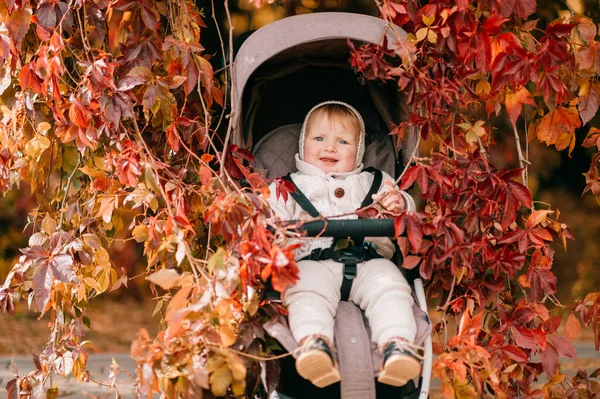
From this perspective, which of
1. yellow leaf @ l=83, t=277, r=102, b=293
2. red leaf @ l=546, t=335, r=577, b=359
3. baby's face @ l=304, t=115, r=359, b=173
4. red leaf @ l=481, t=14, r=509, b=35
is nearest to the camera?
red leaf @ l=481, t=14, r=509, b=35

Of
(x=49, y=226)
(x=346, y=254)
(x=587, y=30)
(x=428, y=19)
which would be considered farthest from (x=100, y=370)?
(x=587, y=30)

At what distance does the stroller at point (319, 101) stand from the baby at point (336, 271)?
2.2 inches

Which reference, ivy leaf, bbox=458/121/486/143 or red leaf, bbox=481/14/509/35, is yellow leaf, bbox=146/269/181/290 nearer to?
ivy leaf, bbox=458/121/486/143

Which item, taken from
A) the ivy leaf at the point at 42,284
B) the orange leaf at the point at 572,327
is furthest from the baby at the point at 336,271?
the ivy leaf at the point at 42,284

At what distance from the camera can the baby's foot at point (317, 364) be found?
212 cm

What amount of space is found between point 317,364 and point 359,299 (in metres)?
0.52

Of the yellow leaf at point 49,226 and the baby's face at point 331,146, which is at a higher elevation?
the baby's face at point 331,146

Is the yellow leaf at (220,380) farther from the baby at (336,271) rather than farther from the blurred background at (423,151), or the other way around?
the blurred background at (423,151)

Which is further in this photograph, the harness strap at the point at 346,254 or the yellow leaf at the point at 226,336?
the harness strap at the point at 346,254

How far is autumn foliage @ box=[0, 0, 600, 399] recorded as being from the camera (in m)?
2.21

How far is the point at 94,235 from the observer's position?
2805 mm

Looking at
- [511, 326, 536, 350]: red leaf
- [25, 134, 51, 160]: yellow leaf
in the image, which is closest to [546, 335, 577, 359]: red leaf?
[511, 326, 536, 350]: red leaf

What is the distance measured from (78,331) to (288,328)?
105 cm

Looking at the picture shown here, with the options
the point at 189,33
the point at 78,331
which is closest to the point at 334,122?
Answer: the point at 189,33
